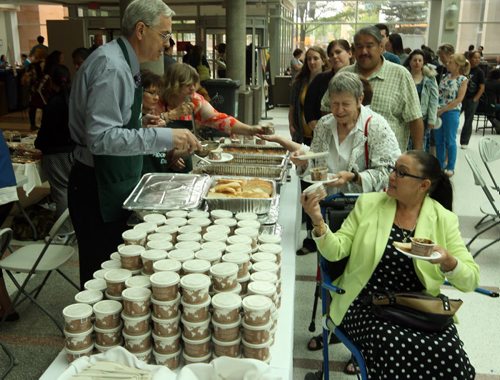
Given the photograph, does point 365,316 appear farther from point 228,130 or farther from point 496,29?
point 496,29

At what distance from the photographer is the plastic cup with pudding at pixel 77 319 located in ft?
4.68

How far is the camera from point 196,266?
1.57 m

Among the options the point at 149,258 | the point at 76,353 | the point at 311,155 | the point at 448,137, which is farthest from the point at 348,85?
the point at 448,137

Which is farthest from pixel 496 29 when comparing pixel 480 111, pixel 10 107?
pixel 10 107

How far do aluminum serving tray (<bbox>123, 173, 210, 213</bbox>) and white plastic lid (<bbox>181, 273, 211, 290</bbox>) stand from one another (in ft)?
2.61

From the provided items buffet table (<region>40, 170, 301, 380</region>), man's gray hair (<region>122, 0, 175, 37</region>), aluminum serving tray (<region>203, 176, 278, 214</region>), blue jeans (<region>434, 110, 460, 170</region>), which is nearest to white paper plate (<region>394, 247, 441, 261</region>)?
buffet table (<region>40, 170, 301, 380</region>)

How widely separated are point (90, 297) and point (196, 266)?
1.11 ft

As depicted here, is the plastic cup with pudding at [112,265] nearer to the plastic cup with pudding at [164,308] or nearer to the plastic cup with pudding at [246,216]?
the plastic cup with pudding at [164,308]

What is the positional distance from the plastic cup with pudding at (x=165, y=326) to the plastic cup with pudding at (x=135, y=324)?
29 millimetres

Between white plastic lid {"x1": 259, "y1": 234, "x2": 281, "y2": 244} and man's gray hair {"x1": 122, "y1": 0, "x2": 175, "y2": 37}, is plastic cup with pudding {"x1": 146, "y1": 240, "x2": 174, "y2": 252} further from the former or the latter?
man's gray hair {"x1": 122, "y1": 0, "x2": 175, "y2": 37}

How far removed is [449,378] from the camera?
2.04 metres

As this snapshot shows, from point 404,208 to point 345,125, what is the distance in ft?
2.06

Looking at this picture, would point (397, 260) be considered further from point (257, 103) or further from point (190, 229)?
point (257, 103)

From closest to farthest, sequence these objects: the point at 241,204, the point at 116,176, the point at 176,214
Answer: the point at 176,214 < the point at 116,176 < the point at 241,204
